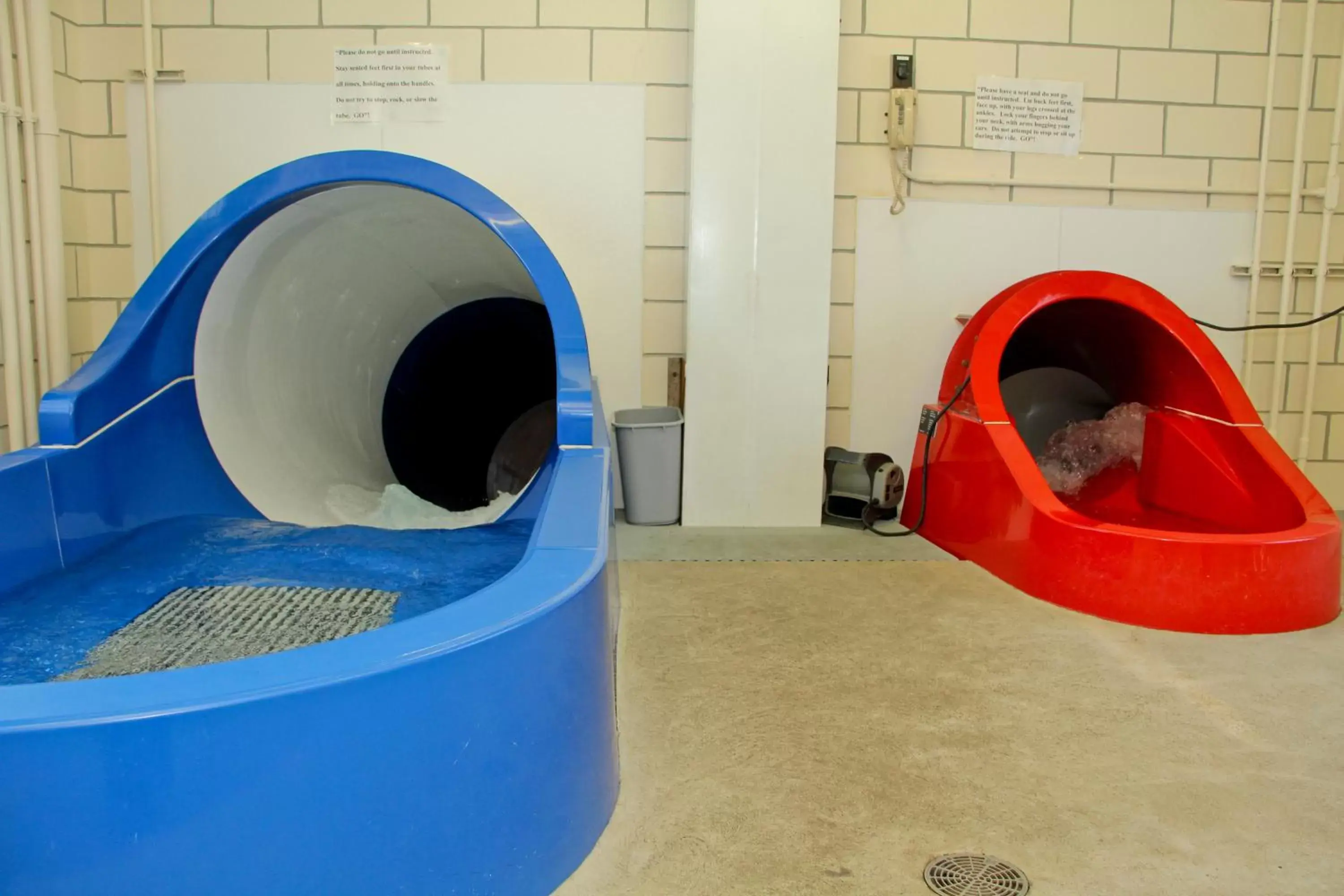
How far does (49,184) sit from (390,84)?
1003 millimetres

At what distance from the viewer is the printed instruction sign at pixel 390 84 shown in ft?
9.76

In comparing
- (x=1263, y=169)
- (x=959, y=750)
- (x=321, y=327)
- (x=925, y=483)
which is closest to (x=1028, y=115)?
(x=1263, y=169)

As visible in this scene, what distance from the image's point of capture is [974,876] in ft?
3.63

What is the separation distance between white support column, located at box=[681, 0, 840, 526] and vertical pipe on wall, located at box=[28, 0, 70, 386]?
71.6 inches

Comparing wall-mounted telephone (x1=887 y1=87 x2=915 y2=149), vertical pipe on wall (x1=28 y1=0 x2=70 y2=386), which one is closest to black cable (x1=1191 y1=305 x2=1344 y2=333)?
wall-mounted telephone (x1=887 y1=87 x2=915 y2=149)

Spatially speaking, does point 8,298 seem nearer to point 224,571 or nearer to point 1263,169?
point 224,571

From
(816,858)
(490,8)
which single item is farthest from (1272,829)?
(490,8)

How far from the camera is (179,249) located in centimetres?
194

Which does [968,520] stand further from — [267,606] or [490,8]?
[490,8]

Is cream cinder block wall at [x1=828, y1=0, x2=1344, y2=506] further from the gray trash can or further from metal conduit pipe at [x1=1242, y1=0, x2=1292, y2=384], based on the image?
the gray trash can

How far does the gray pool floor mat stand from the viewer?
1.33 metres

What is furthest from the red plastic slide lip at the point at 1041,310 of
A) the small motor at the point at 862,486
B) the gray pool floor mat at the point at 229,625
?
the gray pool floor mat at the point at 229,625

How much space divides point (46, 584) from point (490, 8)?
214 cm

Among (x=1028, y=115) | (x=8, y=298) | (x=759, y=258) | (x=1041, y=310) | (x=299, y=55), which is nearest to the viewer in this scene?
(x=8, y=298)
